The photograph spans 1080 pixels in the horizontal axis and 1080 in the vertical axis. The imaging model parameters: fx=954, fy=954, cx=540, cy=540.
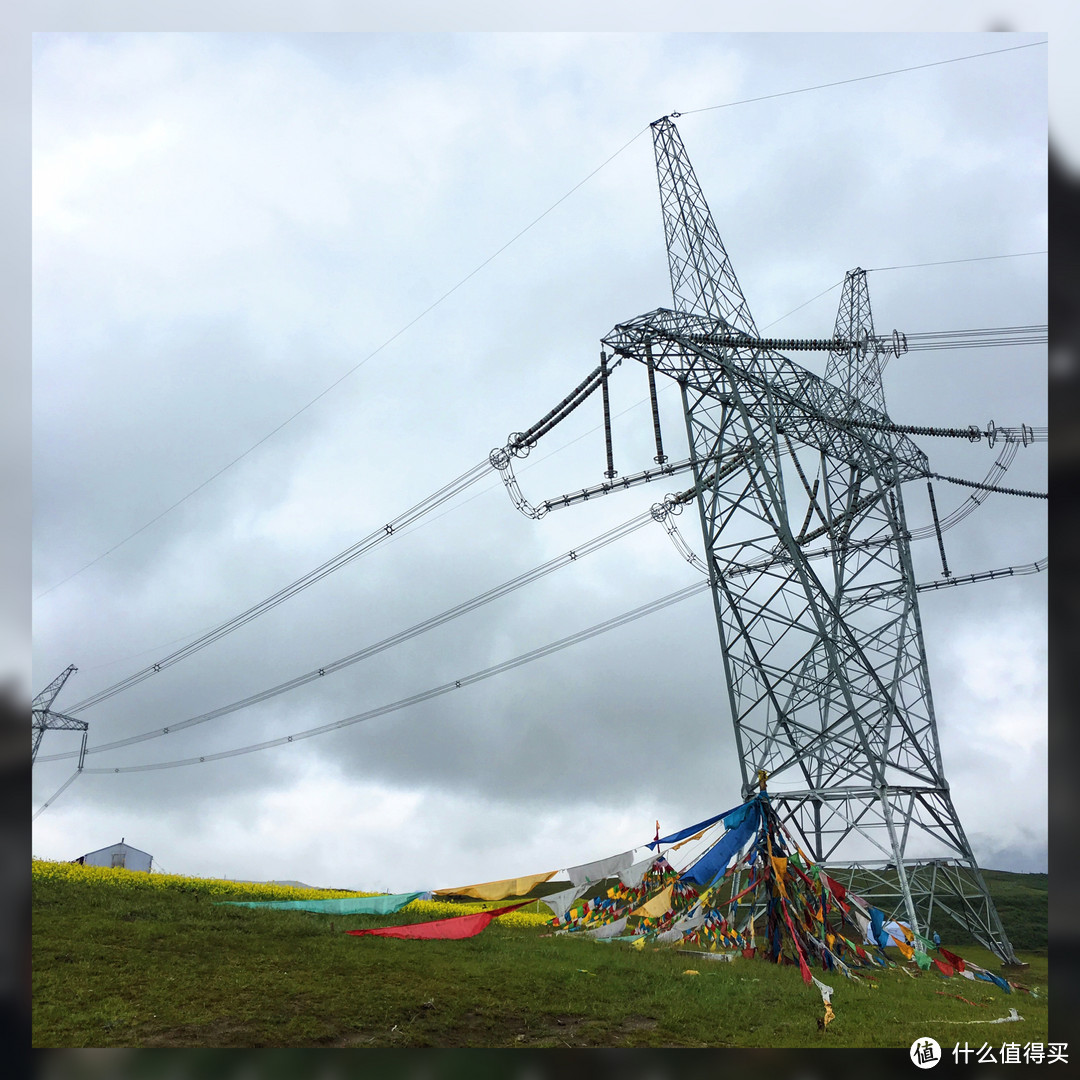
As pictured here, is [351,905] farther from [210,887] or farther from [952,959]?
[952,959]

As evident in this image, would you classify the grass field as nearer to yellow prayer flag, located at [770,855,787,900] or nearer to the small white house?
yellow prayer flag, located at [770,855,787,900]

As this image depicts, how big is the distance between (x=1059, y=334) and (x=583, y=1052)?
13.0m

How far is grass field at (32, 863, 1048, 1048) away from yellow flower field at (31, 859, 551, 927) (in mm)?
2121

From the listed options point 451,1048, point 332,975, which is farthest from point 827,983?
point 332,975

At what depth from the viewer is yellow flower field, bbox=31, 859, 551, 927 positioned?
2183 centimetres

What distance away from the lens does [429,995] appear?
15242 millimetres

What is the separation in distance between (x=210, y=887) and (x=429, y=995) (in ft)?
35.5

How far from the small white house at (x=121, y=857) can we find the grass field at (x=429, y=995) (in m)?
12.0

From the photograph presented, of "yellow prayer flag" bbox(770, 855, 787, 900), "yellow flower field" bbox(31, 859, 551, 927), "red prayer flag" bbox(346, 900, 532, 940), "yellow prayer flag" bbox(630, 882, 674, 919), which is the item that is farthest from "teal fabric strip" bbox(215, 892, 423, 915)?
"yellow prayer flag" bbox(770, 855, 787, 900)

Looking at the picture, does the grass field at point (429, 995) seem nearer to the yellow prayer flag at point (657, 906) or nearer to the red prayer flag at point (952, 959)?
the red prayer flag at point (952, 959)

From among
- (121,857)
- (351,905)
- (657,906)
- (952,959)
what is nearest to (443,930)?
(351,905)

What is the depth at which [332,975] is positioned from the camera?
52.6 feet

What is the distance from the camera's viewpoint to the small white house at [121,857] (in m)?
30.8

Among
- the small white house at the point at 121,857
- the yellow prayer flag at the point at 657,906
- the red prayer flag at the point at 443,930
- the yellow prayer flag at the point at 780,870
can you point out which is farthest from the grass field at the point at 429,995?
the small white house at the point at 121,857
